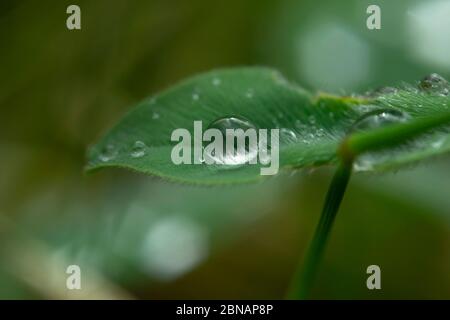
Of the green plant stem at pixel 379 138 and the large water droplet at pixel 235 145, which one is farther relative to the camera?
the large water droplet at pixel 235 145

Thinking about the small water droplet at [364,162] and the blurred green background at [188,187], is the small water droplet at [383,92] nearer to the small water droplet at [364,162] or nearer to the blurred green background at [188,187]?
the small water droplet at [364,162]

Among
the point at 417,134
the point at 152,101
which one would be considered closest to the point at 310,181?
the point at 152,101

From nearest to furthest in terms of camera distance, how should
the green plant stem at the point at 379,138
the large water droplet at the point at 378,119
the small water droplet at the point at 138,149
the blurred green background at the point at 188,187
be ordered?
the green plant stem at the point at 379,138
the large water droplet at the point at 378,119
the small water droplet at the point at 138,149
the blurred green background at the point at 188,187

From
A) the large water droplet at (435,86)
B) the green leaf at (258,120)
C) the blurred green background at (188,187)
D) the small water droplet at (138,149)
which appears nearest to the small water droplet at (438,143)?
the green leaf at (258,120)

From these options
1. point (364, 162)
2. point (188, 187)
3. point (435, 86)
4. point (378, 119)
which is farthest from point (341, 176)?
point (188, 187)

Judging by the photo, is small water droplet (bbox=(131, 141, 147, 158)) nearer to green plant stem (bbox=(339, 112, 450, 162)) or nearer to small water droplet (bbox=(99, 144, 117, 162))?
small water droplet (bbox=(99, 144, 117, 162))

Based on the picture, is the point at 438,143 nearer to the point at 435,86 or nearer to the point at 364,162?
the point at 364,162

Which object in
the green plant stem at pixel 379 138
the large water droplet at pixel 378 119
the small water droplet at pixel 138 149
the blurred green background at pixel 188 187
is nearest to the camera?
the green plant stem at pixel 379 138
